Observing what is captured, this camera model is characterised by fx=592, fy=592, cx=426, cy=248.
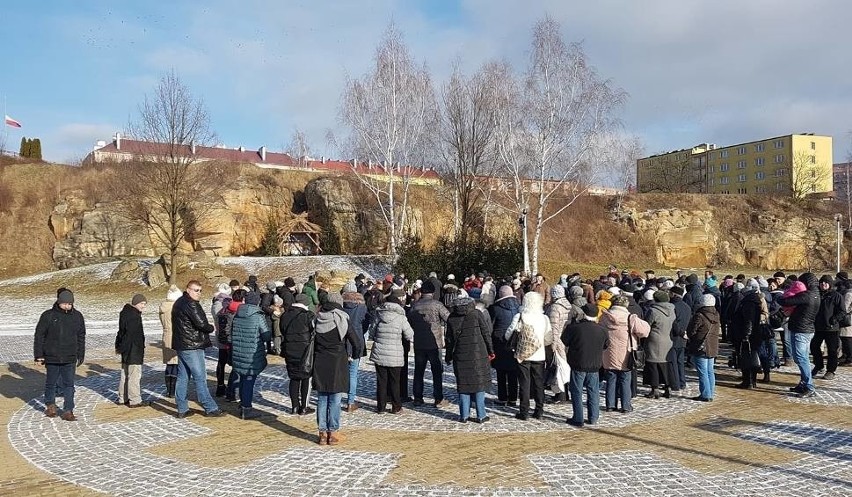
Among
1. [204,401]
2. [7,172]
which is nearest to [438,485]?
[204,401]

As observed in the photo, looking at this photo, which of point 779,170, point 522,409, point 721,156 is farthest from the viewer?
point 721,156

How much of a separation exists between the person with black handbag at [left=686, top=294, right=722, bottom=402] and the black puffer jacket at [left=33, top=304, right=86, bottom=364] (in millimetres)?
9279

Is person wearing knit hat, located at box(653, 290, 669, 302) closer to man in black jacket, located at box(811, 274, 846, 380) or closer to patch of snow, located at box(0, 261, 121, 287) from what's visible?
man in black jacket, located at box(811, 274, 846, 380)

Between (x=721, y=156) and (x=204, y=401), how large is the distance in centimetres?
8725

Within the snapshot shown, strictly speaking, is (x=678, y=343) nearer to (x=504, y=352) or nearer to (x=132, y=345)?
(x=504, y=352)

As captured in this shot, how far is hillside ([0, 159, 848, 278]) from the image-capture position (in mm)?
36875

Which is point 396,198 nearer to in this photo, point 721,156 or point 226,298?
point 226,298

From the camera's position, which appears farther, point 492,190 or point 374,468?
point 492,190

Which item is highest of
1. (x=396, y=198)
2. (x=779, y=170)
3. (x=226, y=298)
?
(x=779, y=170)

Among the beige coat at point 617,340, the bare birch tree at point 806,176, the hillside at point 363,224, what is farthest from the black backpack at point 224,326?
the bare birch tree at point 806,176

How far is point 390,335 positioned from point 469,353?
3.89ft

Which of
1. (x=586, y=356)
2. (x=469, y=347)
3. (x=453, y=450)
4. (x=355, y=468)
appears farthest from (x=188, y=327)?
(x=586, y=356)

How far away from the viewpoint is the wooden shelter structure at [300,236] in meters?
38.0

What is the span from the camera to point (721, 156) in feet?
270
